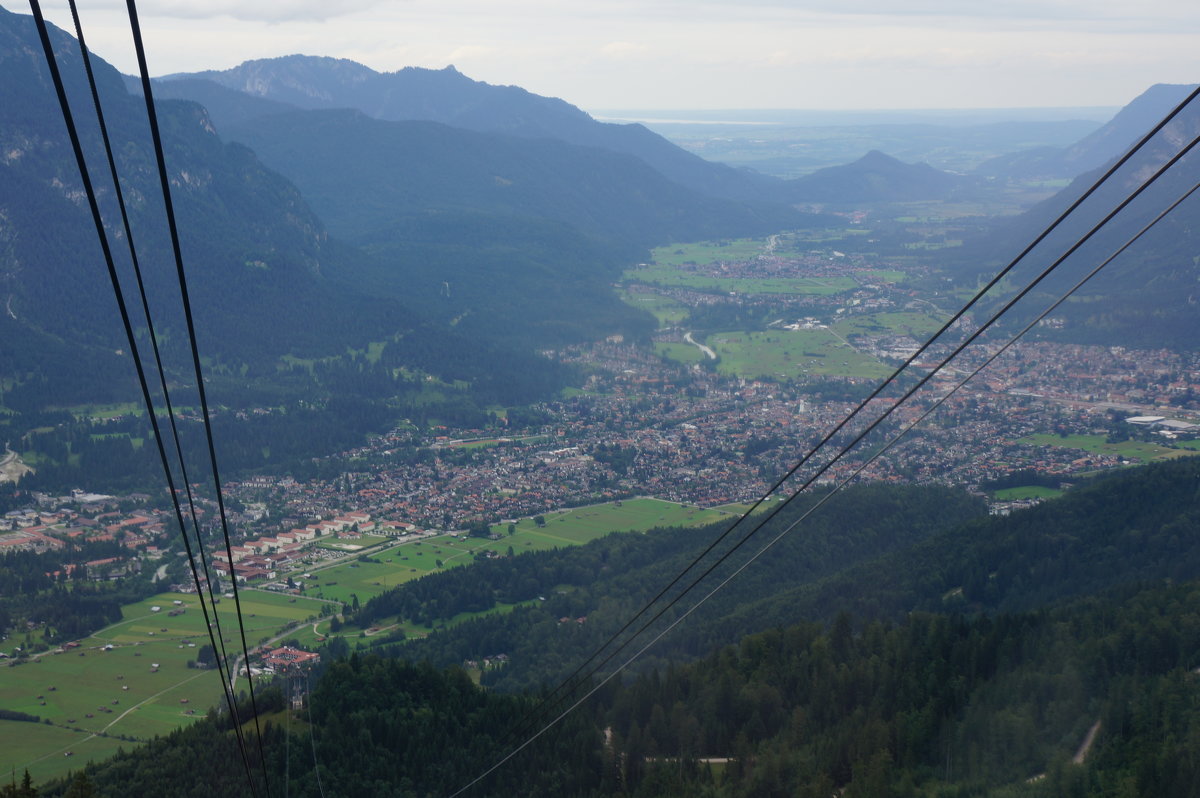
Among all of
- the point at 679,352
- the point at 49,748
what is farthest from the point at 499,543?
the point at 679,352

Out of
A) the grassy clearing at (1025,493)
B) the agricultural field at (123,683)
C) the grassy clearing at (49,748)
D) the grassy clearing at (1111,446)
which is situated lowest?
the grassy clearing at (1111,446)

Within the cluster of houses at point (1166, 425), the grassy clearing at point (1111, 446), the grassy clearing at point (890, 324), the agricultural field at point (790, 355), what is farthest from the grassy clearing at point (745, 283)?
the grassy clearing at point (1111, 446)

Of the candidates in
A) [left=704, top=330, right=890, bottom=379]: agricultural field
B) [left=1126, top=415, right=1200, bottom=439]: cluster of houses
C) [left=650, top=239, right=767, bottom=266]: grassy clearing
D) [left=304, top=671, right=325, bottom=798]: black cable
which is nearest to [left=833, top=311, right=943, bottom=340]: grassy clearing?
[left=704, top=330, right=890, bottom=379]: agricultural field

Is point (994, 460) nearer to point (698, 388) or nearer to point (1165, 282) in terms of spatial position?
point (698, 388)

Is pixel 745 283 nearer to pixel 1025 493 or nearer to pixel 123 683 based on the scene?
pixel 1025 493

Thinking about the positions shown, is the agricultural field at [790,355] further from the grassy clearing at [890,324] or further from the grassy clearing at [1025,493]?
the grassy clearing at [1025,493]

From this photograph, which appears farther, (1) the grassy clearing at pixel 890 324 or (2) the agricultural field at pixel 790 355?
(1) the grassy clearing at pixel 890 324
